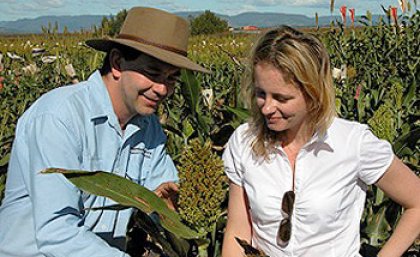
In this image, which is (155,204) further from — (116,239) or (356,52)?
(356,52)

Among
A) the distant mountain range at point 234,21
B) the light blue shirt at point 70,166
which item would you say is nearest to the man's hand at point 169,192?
the light blue shirt at point 70,166

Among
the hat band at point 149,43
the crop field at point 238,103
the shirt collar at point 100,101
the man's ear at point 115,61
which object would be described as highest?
the hat band at point 149,43

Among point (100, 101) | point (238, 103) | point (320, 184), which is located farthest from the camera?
point (238, 103)

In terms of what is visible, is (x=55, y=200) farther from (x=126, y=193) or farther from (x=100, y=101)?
(x=100, y=101)

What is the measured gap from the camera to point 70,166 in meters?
1.85

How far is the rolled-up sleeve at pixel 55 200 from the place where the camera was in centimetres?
175

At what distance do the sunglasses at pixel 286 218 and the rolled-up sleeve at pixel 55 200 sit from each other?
0.45 meters

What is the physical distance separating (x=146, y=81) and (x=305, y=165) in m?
0.52

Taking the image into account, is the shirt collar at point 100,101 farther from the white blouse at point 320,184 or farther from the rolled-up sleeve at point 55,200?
the white blouse at point 320,184

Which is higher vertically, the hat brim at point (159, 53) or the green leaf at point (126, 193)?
the hat brim at point (159, 53)

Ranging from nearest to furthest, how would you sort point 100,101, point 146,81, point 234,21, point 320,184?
1. point 320,184
2. point 146,81
3. point 100,101
4. point 234,21

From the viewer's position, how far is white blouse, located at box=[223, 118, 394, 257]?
1.78 meters

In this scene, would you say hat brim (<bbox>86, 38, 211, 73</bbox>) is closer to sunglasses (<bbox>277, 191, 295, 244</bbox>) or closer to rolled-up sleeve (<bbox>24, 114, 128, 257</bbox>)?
rolled-up sleeve (<bbox>24, 114, 128, 257</bbox>)

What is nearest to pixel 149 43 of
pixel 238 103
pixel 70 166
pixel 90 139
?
pixel 90 139
